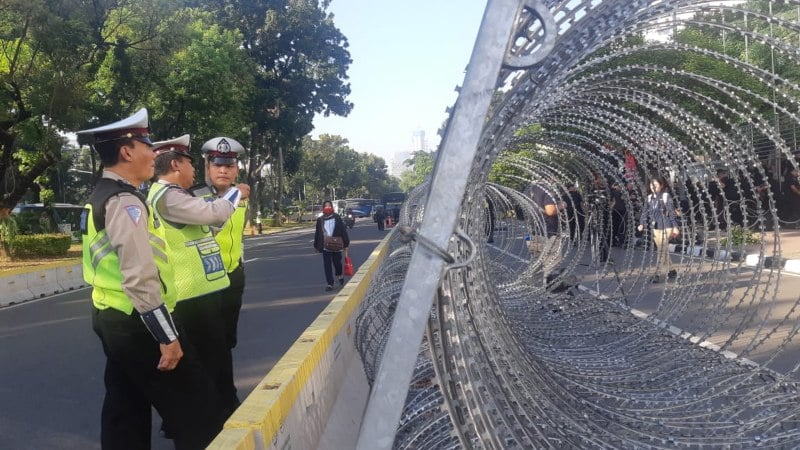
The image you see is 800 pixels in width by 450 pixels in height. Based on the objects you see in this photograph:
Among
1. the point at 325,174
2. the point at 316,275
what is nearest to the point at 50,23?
the point at 316,275

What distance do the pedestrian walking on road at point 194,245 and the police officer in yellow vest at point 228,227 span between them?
252 mm

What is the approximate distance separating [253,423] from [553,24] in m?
1.67

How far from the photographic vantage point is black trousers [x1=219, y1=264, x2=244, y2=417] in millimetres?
4598

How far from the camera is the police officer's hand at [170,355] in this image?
308cm

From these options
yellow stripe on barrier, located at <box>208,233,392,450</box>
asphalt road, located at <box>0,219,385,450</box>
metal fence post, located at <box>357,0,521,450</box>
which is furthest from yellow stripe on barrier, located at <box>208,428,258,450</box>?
asphalt road, located at <box>0,219,385,450</box>

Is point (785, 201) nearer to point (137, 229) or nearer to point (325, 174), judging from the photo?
point (137, 229)

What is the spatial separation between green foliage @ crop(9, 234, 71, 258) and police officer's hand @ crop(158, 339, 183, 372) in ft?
62.0

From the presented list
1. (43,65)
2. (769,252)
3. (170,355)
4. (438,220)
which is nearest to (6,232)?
(43,65)

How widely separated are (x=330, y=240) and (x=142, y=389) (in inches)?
353

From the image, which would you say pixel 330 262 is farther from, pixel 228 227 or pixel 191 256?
pixel 191 256

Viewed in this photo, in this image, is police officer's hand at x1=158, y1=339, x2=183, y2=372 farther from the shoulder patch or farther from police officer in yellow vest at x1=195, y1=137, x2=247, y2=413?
police officer in yellow vest at x1=195, y1=137, x2=247, y2=413

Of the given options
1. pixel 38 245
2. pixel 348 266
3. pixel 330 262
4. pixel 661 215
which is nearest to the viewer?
pixel 661 215

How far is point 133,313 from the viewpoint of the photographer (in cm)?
316

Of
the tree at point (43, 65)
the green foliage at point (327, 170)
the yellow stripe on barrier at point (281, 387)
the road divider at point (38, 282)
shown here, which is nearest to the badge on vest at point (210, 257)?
the yellow stripe on barrier at point (281, 387)
